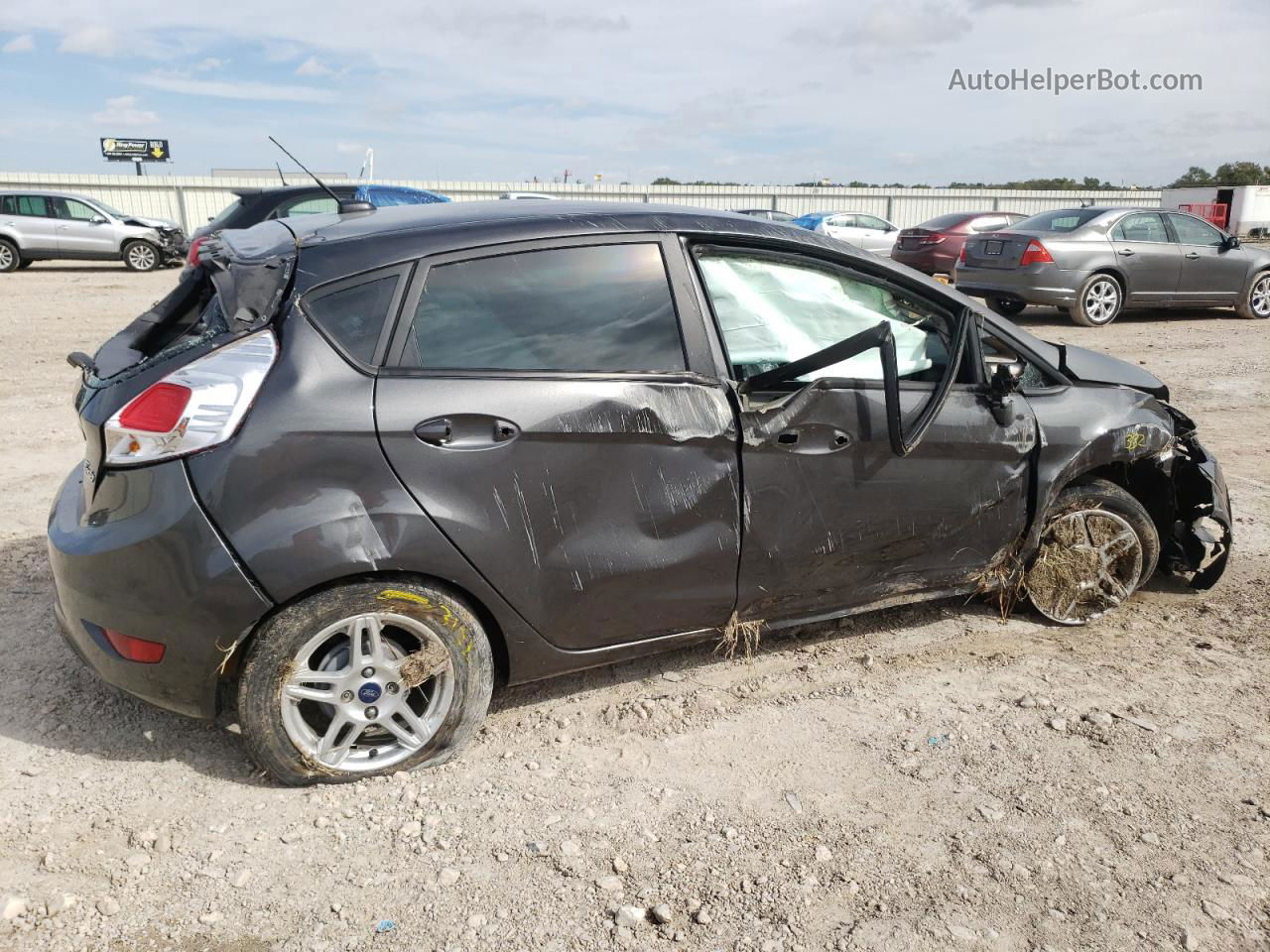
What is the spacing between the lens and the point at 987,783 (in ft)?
9.87

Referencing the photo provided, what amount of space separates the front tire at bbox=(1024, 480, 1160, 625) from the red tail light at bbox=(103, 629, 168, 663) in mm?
3199

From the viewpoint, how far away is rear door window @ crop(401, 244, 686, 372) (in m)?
2.90

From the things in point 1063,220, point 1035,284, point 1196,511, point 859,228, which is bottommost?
point 1196,511

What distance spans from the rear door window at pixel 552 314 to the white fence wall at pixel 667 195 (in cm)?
3096

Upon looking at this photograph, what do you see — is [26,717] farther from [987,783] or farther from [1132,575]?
[1132,575]

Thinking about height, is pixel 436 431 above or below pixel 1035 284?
below

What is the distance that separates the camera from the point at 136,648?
274cm

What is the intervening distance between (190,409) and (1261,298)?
15292mm

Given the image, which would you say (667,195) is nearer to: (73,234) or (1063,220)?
(73,234)

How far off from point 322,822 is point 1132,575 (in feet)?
10.9

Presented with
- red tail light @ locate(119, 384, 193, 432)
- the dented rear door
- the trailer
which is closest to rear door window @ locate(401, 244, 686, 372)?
the dented rear door

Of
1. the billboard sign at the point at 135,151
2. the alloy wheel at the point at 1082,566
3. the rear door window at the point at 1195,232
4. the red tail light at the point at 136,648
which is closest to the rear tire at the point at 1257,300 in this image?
the rear door window at the point at 1195,232

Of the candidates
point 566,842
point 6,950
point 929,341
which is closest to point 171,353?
point 6,950

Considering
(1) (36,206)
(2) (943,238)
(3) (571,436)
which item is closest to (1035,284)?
(2) (943,238)
